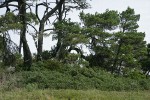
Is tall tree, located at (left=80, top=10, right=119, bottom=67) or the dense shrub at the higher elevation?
tall tree, located at (left=80, top=10, right=119, bottom=67)

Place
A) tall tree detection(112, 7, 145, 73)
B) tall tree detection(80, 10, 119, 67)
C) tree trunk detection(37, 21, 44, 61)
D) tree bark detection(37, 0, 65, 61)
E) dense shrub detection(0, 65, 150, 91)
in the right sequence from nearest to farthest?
dense shrub detection(0, 65, 150, 91) → tree trunk detection(37, 21, 44, 61) → tree bark detection(37, 0, 65, 61) → tall tree detection(80, 10, 119, 67) → tall tree detection(112, 7, 145, 73)

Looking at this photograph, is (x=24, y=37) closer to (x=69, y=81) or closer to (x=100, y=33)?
(x=69, y=81)

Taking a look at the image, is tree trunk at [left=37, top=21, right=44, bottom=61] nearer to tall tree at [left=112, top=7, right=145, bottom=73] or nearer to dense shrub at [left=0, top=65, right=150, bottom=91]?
dense shrub at [left=0, top=65, right=150, bottom=91]

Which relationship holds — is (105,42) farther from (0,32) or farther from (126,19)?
(0,32)

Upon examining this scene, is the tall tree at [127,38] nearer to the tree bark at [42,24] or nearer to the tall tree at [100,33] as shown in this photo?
the tall tree at [100,33]

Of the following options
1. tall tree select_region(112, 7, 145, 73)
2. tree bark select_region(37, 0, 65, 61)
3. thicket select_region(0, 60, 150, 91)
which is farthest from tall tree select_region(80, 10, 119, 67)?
thicket select_region(0, 60, 150, 91)

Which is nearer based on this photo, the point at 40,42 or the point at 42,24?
the point at 40,42

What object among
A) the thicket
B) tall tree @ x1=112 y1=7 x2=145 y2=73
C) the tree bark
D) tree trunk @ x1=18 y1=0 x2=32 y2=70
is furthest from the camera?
tall tree @ x1=112 y1=7 x2=145 y2=73

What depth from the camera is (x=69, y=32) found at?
31.2m

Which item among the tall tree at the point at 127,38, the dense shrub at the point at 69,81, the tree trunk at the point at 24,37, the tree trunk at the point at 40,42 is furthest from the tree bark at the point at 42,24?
the tall tree at the point at 127,38

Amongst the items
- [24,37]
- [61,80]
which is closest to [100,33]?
[24,37]

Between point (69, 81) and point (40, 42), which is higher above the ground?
point (40, 42)

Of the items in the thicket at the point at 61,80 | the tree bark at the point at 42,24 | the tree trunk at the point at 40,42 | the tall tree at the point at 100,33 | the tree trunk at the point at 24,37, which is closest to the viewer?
the thicket at the point at 61,80

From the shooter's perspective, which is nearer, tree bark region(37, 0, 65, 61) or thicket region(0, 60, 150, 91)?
thicket region(0, 60, 150, 91)
